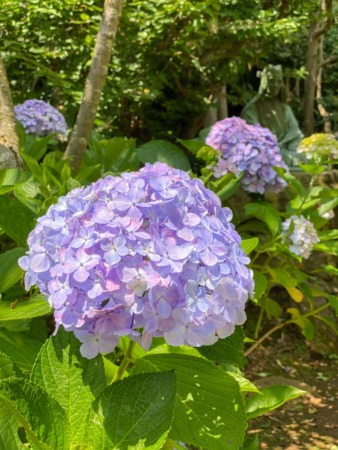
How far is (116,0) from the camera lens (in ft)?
6.51

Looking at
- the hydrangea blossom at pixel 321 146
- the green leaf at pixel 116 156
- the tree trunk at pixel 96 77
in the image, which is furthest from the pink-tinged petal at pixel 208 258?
the hydrangea blossom at pixel 321 146

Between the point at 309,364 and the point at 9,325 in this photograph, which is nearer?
the point at 9,325

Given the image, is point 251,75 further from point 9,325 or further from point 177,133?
point 9,325

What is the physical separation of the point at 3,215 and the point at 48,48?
12.4 ft

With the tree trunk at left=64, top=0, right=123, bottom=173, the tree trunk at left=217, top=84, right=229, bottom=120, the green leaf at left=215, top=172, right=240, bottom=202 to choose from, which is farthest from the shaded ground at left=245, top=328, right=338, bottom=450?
the tree trunk at left=217, top=84, right=229, bottom=120

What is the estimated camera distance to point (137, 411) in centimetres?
87

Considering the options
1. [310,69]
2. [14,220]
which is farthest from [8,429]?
[310,69]

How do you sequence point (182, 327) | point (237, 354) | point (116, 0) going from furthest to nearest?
1. point (116, 0)
2. point (237, 354)
3. point (182, 327)

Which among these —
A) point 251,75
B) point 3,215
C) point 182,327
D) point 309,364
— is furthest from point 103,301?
point 251,75

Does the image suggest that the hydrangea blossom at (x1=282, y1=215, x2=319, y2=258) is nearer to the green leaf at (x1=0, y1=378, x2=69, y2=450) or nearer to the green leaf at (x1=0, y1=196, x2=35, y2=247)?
the green leaf at (x1=0, y1=196, x2=35, y2=247)

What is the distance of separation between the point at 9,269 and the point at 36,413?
524 millimetres

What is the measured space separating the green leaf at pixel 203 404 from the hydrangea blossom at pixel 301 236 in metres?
1.79

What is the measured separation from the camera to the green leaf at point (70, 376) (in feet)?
3.03

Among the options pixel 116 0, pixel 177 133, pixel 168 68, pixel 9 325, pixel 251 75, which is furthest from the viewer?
pixel 251 75
